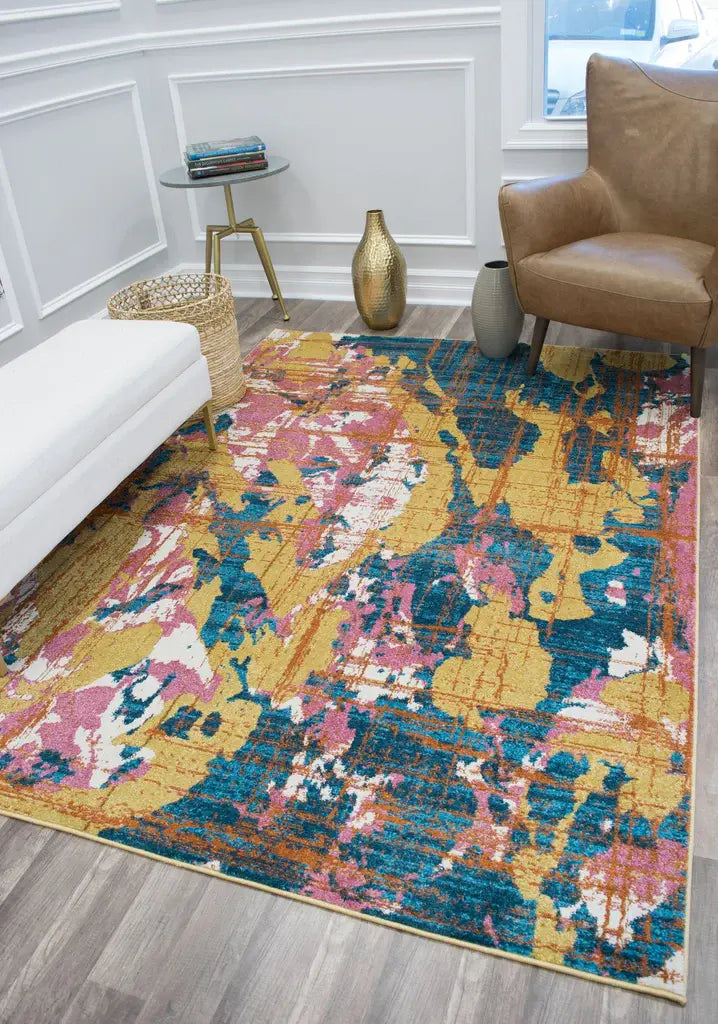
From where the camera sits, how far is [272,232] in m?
3.86

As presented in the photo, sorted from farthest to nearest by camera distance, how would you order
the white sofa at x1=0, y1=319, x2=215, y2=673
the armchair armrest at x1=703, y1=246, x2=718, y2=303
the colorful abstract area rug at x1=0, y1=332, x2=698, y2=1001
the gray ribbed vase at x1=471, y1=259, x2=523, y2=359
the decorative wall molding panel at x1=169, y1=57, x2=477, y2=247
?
the decorative wall molding panel at x1=169, y1=57, x2=477, y2=247 → the gray ribbed vase at x1=471, y1=259, x2=523, y2=359 → the armchair armrest at x1=703, y1=246, x2=718, y2=303 → the white sofa at x1=0, y1=319, x2=215, y2=673 → the colorful abstract area rug at x1=0, y1=332, x2=698, y2=1001

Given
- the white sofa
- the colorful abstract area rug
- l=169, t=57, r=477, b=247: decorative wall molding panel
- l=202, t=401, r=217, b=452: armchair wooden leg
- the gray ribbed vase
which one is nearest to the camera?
the colorful abstract area rug

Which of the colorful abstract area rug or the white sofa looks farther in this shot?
the white sofa

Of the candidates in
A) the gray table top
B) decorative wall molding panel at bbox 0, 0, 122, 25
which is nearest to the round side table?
the gray table top

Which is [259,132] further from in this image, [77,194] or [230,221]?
[77,194]

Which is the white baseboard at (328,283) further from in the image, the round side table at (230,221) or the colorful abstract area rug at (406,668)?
the colorful abstract area rug at (406,668)

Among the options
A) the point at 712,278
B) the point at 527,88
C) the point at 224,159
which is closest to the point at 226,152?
the point at 224,159

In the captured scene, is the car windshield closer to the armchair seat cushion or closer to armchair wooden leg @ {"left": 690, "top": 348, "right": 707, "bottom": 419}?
the armchair seat cushion

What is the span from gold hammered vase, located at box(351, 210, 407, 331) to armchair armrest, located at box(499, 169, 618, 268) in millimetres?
644

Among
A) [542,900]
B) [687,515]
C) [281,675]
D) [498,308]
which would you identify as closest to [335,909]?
[542,900]

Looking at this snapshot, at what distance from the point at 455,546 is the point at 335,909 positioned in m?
1.00

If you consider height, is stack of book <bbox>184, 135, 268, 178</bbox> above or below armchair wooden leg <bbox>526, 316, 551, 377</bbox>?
above

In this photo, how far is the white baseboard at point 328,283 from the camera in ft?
12.0

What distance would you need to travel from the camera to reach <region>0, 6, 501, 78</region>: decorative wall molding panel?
10.3ft
